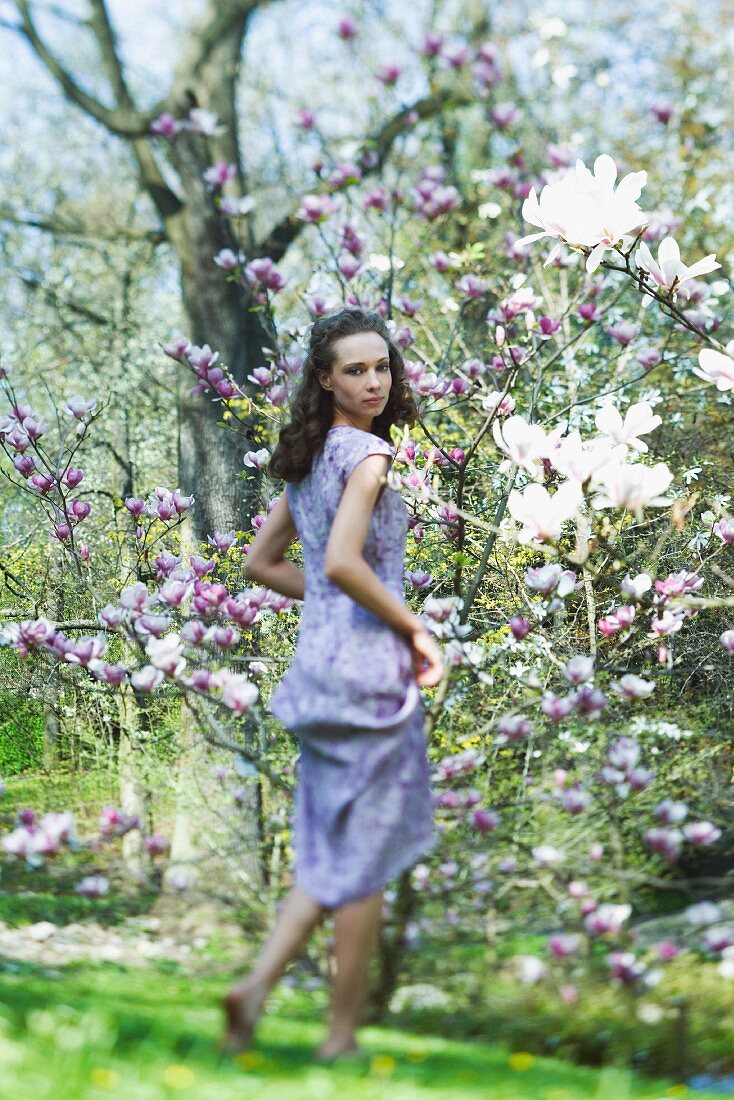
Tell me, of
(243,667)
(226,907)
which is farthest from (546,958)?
(243,667)

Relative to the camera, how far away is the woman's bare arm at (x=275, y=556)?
112 inches

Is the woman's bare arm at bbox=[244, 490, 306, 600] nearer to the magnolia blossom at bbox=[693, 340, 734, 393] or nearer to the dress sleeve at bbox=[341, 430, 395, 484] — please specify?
the dress sleeve at bbox=[341, 430, 395, 484]

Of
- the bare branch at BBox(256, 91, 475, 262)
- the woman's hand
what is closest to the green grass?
the woman's hand

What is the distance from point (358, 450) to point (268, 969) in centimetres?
113

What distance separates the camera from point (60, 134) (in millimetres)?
10805

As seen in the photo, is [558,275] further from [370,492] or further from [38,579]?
[370,492]

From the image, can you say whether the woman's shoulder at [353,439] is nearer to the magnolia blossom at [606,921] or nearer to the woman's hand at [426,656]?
the woman's hand at [426,656]

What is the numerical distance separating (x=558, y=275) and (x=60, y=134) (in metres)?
6.16

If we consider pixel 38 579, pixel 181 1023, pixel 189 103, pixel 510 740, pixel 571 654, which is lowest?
pixel 181 1023

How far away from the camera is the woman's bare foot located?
2.07 metres

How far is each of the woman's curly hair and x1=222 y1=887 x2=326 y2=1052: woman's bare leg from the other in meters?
1.00

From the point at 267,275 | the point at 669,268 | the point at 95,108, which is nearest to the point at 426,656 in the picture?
the point at 669,268

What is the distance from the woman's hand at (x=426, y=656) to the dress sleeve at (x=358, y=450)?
0.41m

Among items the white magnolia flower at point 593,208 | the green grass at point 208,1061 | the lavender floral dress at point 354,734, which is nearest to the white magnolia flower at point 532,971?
the green grass at point 208,1061
